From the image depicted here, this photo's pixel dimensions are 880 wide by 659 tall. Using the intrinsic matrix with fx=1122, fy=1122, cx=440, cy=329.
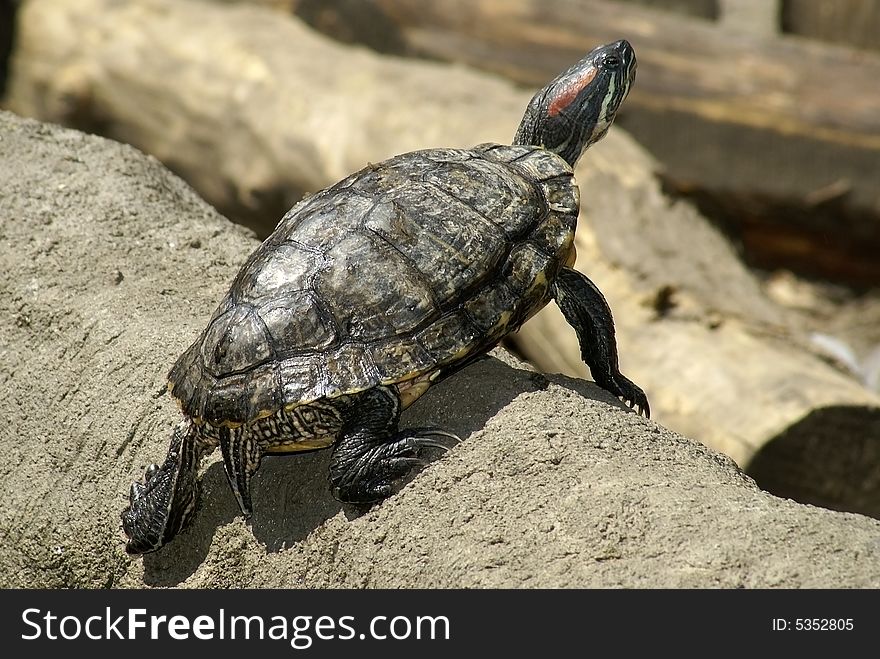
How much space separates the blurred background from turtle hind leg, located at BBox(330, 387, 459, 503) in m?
2.61

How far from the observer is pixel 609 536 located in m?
3.71

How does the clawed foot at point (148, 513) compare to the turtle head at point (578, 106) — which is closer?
the clawed foot at point (148, 513)

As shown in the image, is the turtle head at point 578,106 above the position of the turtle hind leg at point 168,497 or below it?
above

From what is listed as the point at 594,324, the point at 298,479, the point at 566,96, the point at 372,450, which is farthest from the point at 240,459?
the point at 566,96

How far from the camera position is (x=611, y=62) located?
535 cm

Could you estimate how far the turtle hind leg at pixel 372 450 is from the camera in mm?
3971

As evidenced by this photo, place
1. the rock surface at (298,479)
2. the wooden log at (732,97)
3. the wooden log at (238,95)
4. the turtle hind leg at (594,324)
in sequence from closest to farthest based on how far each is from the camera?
the rock surface at (298,479)
the turtle hind leg at (594,324)
the wooden log at (238,95)
the wooden log at (732,97)

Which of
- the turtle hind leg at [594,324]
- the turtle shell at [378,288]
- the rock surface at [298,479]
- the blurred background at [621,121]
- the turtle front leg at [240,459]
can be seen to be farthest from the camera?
the blurred background at [621,121]

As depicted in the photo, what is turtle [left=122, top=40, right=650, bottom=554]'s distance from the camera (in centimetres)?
394

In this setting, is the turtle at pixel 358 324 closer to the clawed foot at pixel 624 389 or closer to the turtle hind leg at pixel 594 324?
the turtle hind leg at pixel 594 324

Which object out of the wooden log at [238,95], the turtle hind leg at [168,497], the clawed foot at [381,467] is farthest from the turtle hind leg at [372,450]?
the wooden log at [238,95]

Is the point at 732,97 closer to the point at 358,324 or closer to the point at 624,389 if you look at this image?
the point at 624,389

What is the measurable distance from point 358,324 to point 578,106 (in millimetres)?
1877
